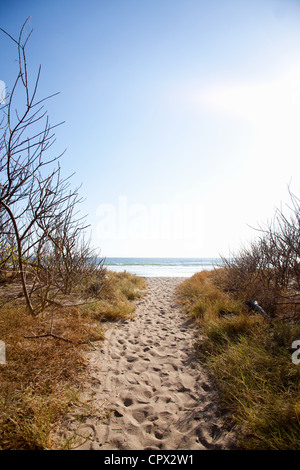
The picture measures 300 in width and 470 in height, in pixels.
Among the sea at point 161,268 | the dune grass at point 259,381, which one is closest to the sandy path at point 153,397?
the dune grass at point 259,381

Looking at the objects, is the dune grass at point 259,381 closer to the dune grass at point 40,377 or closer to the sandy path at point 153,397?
the sandy path at point 153,397

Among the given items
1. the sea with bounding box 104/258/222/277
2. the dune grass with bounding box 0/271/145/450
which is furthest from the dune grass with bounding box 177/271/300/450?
the sea with bounding box 104/258/222/277

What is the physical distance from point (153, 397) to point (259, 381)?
1305 mm

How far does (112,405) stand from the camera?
2.52m

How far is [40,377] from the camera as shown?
2564 millimetres

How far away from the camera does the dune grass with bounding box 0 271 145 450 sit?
6.00ft

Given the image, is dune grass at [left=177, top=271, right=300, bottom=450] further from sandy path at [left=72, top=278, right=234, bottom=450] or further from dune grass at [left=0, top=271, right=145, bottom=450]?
dune grass at [left=0, top=271, right=145, bottom=450]

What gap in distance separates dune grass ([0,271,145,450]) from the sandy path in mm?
249

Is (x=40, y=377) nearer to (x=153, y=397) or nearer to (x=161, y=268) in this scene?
(x=153, y=397)

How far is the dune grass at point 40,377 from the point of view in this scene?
183cm

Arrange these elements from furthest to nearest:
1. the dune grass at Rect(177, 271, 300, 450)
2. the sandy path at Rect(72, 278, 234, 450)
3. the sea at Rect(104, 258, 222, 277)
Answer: the sea at Rect(104, 258, 222, 277) < the sandy path at Rect(72, 278, 234, 450) < the dune grass at Rect(177, 271, 300, 450)

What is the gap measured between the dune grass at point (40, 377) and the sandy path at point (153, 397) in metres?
0.25
